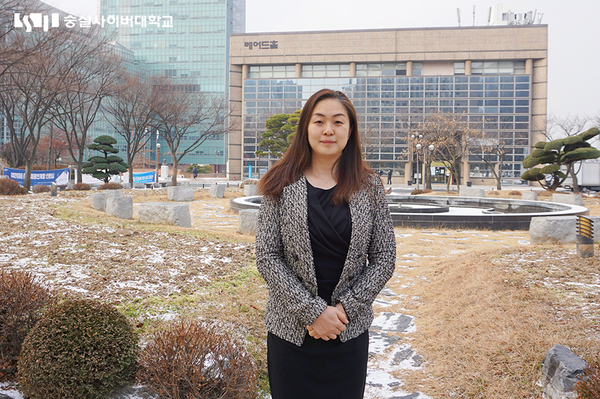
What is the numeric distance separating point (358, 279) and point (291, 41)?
57.8 metres

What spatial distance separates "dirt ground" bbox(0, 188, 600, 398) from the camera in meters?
3.87

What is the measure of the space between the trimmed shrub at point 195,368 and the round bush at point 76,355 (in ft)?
0.62

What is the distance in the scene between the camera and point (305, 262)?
1986 mm

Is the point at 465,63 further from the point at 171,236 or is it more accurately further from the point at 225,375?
the point at 225,375

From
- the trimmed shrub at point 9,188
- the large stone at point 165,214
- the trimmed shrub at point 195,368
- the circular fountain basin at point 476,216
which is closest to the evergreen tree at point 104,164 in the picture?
the trimmed shrub at point 9,188

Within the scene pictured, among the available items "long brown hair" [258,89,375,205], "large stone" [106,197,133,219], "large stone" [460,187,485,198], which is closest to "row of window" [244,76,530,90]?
"large stone" [460,187,485,198]

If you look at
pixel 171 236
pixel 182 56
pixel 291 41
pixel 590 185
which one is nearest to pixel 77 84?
pixel 171 236

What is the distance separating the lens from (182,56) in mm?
89312

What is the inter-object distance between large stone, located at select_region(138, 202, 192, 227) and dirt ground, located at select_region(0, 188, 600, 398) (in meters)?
2.91

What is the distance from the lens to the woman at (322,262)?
6.51 ft

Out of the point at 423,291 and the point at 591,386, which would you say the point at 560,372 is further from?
the point at 423,291

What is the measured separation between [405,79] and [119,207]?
Answer: 4696 centimetres

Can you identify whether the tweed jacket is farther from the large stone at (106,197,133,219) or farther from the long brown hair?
the large stone at (106,197,133,219)

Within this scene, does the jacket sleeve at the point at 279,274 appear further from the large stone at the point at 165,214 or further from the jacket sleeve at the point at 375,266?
the large stone at the point at 165,214
